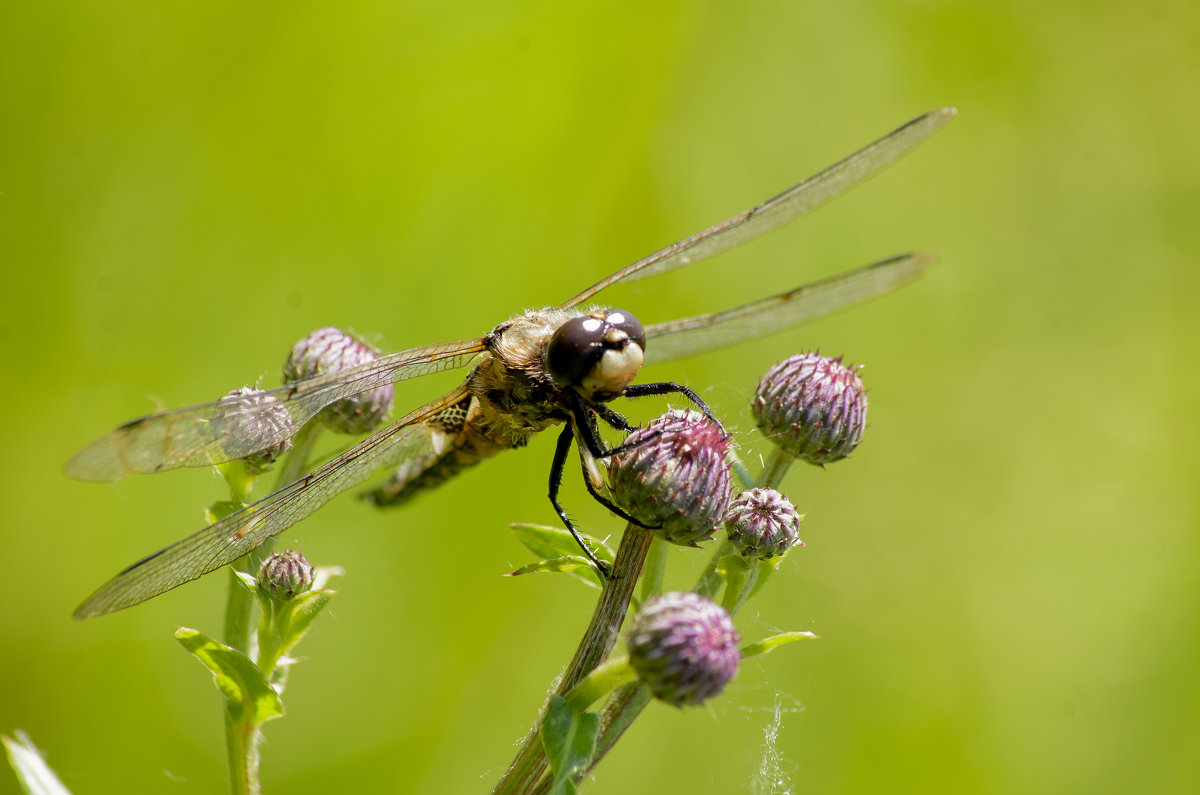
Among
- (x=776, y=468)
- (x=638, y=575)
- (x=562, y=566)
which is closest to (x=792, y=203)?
(x=776, y=468)

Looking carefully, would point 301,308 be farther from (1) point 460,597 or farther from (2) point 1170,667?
(2) point 1170,667

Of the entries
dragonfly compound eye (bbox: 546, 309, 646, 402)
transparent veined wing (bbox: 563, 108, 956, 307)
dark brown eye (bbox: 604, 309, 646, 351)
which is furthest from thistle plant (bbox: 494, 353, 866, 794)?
transparent veined wing (bbox: 563, 108, 956, 307)

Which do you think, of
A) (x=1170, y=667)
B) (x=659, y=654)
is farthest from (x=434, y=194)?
(x=1170, y=667)

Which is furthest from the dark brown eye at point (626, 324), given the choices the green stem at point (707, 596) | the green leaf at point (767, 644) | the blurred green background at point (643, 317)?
the blurred green background at point (643, 317)

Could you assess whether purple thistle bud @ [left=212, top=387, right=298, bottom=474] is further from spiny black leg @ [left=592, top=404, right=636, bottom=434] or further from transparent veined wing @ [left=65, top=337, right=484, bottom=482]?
spiny black leg @ [left=592, top=404, right=636, bottom=434]

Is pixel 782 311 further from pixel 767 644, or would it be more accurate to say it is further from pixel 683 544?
pixel 767 644

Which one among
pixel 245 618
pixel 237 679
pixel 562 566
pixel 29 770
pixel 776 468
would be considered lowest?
pixel 29 770

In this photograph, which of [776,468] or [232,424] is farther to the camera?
[776,468]
